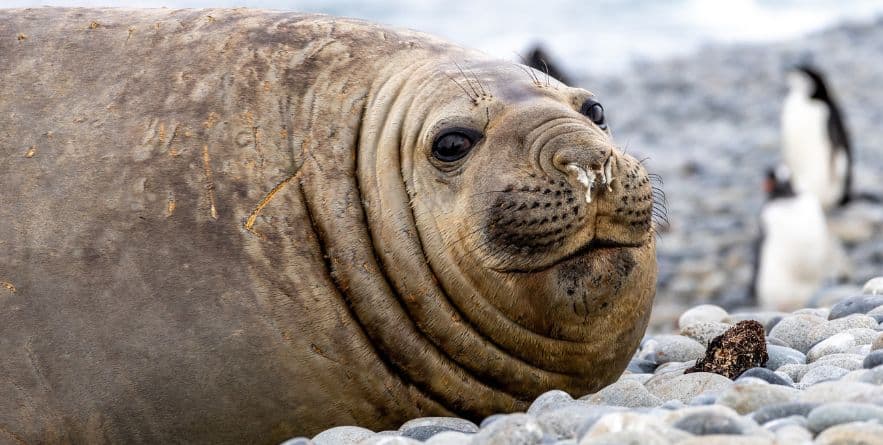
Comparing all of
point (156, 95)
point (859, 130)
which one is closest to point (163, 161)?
point (156, 95)

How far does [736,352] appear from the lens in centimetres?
470

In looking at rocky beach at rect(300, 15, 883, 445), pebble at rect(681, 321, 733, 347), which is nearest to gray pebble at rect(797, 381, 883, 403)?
rocky beach at rect(300, 15, 883, 445)

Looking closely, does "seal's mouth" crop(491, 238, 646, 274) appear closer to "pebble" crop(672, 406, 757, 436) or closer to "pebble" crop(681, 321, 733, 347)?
"pebble" crop(672, 406, 757, 436)

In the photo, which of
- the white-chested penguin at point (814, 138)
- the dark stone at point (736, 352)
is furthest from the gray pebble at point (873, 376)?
the white-chested penguin at point (814, 138)

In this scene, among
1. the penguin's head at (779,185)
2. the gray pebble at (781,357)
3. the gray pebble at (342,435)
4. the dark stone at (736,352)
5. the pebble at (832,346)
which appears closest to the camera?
the gray pebble at (342,435)

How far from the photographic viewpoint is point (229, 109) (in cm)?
452

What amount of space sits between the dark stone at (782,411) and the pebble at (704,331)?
2.20 meters

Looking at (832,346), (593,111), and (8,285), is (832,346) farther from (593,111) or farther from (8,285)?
(8,285)

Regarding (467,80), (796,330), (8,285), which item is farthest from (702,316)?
(8,285)

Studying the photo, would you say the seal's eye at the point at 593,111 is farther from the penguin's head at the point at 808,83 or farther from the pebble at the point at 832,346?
the penguin's head at the point at 808,83

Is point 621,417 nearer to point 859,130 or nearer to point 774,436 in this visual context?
point 774,436

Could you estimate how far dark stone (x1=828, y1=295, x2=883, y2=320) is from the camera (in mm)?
5816

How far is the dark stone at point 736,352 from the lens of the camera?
15.2ft

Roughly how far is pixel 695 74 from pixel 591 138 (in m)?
23.3
